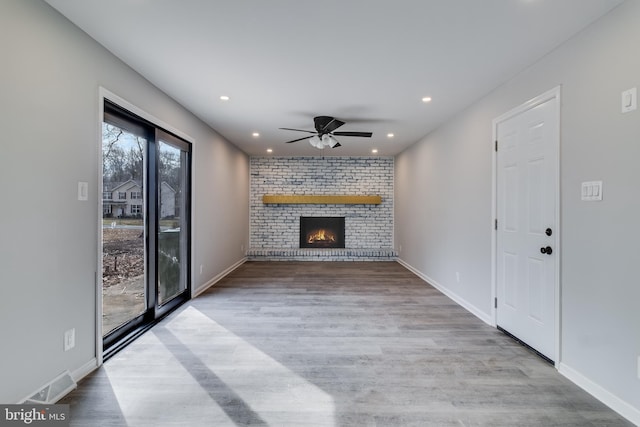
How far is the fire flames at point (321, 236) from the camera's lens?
6.65m

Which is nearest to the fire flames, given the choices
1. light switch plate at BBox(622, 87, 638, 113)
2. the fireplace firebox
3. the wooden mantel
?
the fireplace firebox

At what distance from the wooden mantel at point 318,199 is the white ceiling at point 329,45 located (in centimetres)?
311

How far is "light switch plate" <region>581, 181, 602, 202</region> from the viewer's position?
5.77 feet

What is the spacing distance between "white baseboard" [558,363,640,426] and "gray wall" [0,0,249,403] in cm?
348

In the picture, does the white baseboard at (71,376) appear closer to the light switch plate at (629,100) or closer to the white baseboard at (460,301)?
the white baseboard at (460,301)

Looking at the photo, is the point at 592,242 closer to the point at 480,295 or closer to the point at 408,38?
the point at 480,295

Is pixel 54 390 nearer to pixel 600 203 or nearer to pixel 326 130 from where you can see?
pixel 326 130

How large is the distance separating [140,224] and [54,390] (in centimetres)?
149

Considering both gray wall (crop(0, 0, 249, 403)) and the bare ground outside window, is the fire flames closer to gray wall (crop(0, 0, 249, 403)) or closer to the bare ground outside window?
the bare ground outside window

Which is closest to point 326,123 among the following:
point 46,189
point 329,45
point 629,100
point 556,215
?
point 329,45

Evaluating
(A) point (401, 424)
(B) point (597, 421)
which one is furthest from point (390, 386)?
(B) point (597, 421)

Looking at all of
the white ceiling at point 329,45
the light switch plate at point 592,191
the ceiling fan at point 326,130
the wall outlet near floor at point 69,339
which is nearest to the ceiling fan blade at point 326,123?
the ceiling fan at point 326,130

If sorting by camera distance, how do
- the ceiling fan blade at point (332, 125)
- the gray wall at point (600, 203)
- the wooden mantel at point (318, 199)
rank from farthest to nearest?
the wooden mantel at point (318, 199)
the ceiling fan blade at point (332, 125)
the gray wall at point (600, 203)

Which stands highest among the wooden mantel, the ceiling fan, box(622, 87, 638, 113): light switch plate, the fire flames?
the ceiling fan
